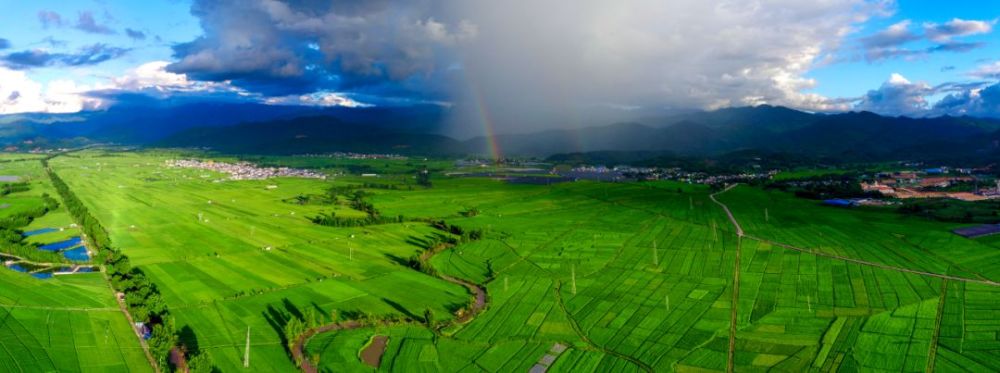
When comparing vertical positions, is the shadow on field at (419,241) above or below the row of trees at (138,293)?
above

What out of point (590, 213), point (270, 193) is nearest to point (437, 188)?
point (270, 193)

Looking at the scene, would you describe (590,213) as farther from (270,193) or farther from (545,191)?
(270,193)

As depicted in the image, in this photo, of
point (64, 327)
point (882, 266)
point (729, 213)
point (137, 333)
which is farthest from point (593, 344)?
point (729, 213)

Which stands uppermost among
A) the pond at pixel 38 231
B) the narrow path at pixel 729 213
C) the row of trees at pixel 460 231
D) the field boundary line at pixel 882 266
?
the narrow path at pixel 729 213

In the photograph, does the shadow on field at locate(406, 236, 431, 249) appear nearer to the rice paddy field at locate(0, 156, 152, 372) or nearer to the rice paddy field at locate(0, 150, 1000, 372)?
the rice paddy field at locate(0, 150, 1000, 372)

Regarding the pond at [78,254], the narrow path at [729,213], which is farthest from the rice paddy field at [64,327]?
the narrow path at [729,213]

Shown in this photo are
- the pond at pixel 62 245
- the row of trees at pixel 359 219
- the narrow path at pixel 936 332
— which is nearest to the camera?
the narrow path at pixel 936 332

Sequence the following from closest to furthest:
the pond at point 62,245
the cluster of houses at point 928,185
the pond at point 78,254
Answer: the pond at point 78,254, the pond at point 62,245, the cluster of houses at point 928,185

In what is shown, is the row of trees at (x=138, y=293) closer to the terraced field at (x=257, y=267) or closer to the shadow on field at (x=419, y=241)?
the terraced field at (x=257, y=267)
